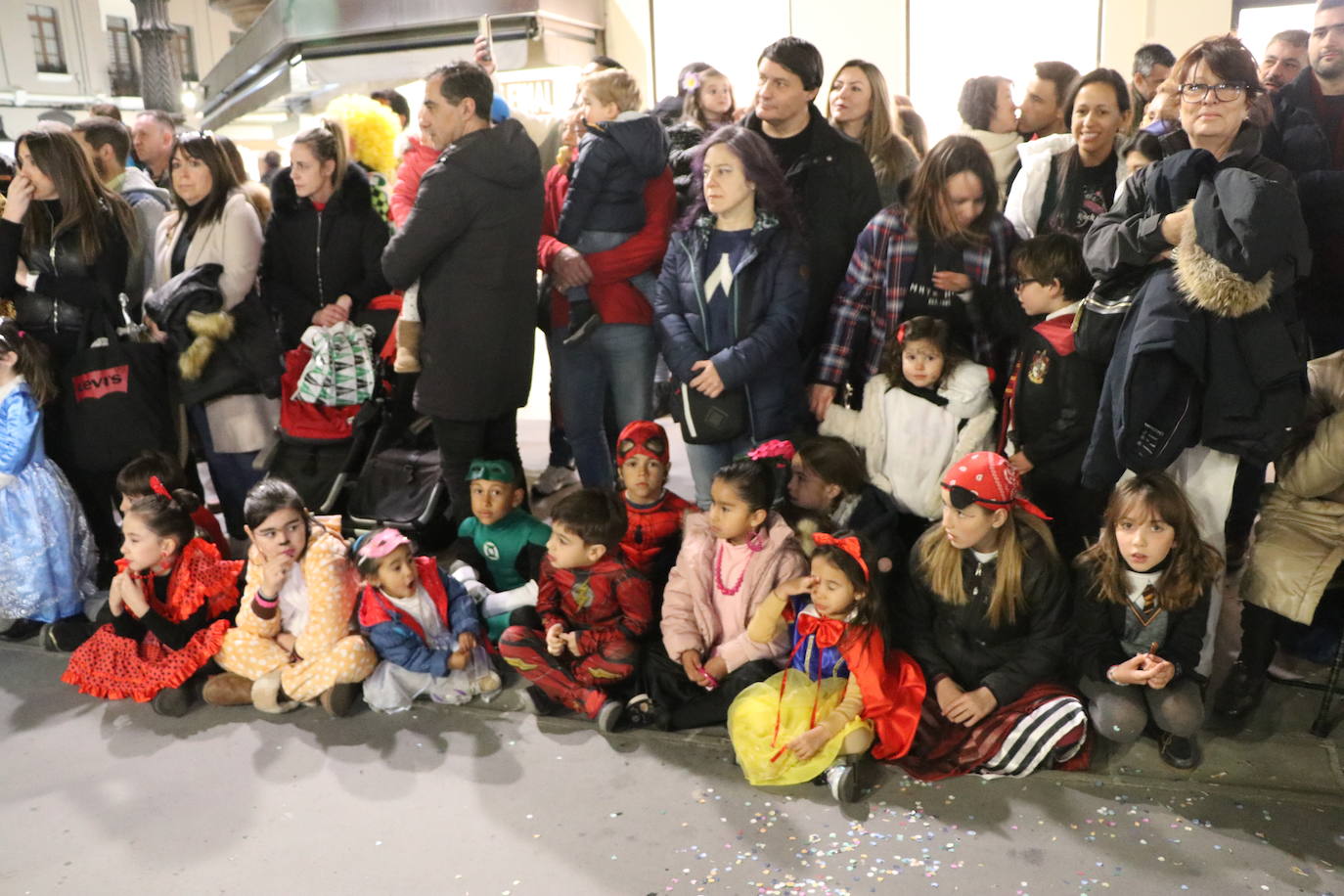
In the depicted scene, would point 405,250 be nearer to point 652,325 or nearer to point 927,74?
point 652,325

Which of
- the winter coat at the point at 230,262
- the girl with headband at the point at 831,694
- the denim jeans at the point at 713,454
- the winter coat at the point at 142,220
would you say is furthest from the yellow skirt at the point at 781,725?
the winter coat at the point at 142,220

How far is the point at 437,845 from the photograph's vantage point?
8.25 feet

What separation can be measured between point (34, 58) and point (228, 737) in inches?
645

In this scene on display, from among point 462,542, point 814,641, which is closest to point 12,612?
point 462,542

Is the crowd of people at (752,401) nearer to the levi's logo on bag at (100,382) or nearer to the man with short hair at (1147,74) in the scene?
the levi's logo on bag at (100,382)

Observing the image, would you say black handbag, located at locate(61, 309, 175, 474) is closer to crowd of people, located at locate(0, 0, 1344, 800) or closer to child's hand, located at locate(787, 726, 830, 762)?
crowd of people, located at locate(0, 0, 1344, 800)

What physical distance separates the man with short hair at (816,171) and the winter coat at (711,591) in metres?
0.75

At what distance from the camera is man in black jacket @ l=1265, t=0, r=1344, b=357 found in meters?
3.12

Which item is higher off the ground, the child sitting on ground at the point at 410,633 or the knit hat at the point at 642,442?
the knit hat at the point at 642,442

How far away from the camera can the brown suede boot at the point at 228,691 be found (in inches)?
125

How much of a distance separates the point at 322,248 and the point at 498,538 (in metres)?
1.27

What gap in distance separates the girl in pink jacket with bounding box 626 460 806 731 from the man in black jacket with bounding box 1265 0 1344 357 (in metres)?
1.72

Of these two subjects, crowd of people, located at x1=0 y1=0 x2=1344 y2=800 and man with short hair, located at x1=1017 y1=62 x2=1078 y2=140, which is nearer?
crowd of people, located at x1=0 y1=0 x2=1344 y2=800

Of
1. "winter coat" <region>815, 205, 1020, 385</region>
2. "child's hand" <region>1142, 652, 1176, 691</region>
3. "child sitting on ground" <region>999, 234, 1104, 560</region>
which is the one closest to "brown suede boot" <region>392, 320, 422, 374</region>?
"winter coat" <region>815, 205, 1020, 385</region>
